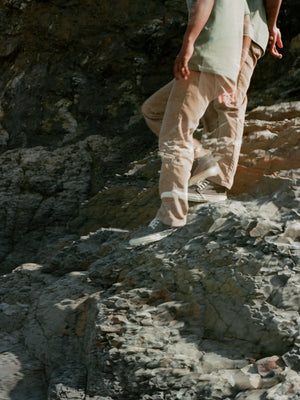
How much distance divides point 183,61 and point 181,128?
34 centimetres

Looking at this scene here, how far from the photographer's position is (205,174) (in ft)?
10.6

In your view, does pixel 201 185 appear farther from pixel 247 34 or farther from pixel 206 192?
pixel 247 34

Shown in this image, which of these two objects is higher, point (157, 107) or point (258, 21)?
point (258, 21)

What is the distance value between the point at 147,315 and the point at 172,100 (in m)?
1.13

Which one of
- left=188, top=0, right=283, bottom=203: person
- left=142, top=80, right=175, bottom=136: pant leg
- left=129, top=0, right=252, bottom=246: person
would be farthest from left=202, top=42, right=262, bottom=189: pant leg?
left=142, top=80, right=175, bottom=136: pant leg

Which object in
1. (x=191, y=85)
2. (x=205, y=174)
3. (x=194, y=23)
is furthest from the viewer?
(x=205, y=174)

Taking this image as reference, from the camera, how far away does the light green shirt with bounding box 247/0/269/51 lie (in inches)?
130

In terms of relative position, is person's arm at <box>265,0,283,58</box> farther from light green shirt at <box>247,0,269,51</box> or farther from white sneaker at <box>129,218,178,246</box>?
white sneaker at <box>129,218,178,246</box>

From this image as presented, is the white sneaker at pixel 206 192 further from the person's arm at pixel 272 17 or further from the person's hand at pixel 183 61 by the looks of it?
the person's arm at pixel 272 17

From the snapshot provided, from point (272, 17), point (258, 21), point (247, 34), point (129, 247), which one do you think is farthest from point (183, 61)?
point (129, 247)

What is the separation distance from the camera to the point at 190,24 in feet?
9.51

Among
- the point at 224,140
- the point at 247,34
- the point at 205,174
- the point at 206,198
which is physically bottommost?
the point at 206,198

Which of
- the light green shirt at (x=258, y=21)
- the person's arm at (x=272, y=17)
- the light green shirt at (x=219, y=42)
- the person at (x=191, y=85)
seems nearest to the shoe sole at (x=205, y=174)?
the person at (x=191, y=85)

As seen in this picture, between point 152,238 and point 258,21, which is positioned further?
point 258,21
